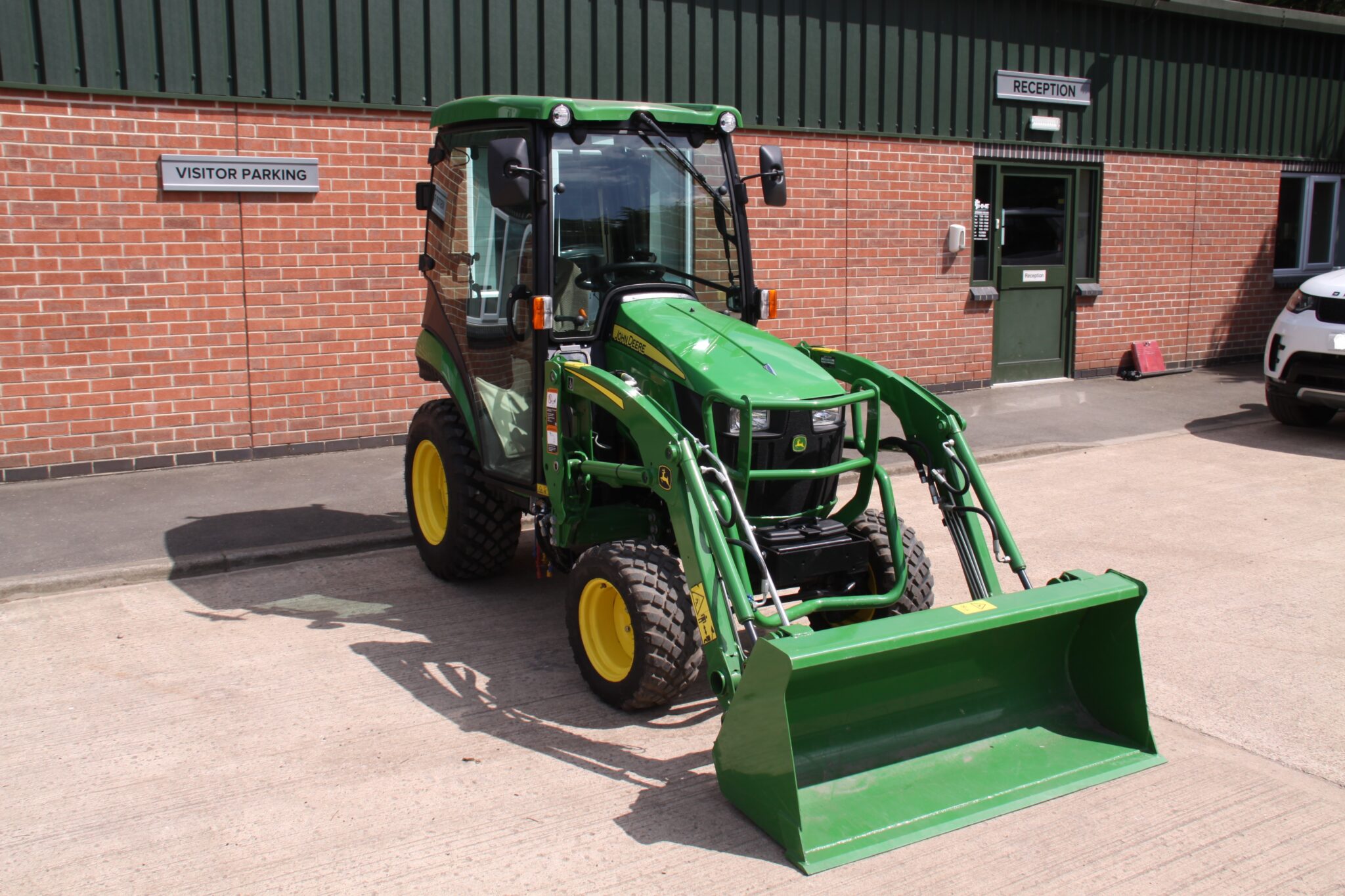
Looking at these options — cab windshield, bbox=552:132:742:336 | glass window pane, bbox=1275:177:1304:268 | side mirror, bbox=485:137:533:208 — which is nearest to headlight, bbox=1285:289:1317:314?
glass window pane, bbox=1275:177:1304:268

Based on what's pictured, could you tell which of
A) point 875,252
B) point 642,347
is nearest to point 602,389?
point 642,347

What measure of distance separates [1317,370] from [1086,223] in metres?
3.94

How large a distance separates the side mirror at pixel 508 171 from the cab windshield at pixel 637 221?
0.28 metres

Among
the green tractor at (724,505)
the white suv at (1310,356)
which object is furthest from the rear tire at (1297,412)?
the green tractor at (724,505)

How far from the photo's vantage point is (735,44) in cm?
1098

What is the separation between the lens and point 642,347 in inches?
208

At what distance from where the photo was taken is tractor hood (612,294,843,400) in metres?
4.91

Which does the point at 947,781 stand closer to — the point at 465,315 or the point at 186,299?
the point at 465,315

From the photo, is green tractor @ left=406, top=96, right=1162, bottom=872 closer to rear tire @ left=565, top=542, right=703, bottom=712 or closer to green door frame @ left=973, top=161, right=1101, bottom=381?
rear tire @ left=565, top=542, right=703, bottom=712

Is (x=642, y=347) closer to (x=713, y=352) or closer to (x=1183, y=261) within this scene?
(x=713, y=352)

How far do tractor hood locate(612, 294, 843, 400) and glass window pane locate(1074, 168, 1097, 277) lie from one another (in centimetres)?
927

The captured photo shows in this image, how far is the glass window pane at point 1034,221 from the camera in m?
13.3

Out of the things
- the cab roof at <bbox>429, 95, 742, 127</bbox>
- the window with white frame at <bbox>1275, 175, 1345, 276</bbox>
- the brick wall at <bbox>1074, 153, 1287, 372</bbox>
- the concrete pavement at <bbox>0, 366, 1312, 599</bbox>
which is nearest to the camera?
the cab roof at <bbox>429, 95, 742, 127</bbox>

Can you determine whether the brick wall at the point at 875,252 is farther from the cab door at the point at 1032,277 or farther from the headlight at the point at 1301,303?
the headlight at the point at 1301,303
